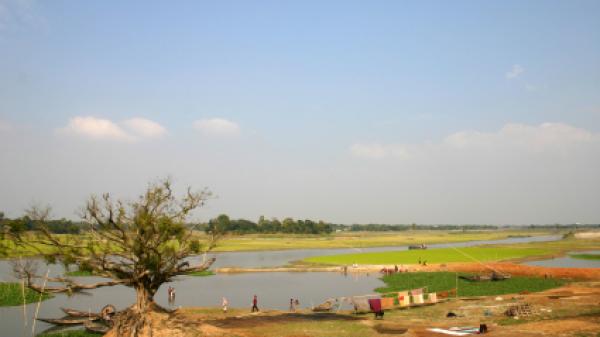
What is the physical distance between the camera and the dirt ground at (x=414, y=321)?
29113mm

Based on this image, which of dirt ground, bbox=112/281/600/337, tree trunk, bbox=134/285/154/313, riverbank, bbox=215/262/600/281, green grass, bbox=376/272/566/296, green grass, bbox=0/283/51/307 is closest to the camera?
dirt ground, bbox=112/281/600/337

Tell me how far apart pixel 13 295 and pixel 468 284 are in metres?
54.7

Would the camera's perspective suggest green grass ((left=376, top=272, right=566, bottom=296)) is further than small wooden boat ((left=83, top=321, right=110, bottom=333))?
Yes

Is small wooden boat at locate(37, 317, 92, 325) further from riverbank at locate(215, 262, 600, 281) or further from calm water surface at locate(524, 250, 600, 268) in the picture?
calm water surface at locate(524, 250, 600, 268)

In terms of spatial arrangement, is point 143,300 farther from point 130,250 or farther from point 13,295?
point 13,295

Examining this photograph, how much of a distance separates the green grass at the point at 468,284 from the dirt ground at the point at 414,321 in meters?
6.71

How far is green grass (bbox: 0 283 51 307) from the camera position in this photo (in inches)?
1982

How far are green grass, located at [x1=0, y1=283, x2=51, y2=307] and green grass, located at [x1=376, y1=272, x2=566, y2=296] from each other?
4120 centimetres

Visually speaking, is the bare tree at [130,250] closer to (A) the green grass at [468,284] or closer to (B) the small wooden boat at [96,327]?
(B) the small wooden boat at [96,327]

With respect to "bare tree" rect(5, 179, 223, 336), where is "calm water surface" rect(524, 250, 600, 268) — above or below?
below

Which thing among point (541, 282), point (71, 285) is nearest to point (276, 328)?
point (71, 285)

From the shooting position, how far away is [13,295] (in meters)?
53.1

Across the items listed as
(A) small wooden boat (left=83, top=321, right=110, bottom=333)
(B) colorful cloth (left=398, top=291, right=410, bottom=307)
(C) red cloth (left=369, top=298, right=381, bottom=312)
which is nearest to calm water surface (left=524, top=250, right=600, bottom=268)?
(B) colorful cloth (left=398, top=291, right=410, bottom=307)

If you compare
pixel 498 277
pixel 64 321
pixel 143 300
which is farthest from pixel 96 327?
pixel 498 277
